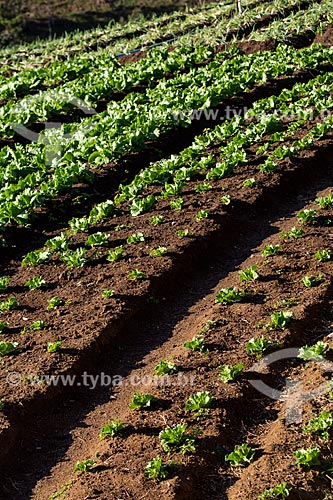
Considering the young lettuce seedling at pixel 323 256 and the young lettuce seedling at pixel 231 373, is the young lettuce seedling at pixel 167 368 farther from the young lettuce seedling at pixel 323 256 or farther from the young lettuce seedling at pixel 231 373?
the young lettuce seedling at pixel 323 256

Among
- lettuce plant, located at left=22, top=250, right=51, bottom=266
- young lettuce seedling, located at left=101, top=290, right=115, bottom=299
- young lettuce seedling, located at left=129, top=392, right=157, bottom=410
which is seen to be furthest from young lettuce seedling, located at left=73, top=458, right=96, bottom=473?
lettuce plant, located at left=22, top=250, right=51, bottom=266

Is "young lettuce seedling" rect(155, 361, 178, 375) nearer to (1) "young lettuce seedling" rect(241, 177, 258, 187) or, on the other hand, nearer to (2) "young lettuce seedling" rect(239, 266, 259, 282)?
(2) "young lettuce seedling" rect(239, 266, 259, 282)

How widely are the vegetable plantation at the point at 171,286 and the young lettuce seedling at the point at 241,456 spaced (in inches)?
0.6

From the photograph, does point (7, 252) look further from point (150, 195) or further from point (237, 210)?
point (237, 210)

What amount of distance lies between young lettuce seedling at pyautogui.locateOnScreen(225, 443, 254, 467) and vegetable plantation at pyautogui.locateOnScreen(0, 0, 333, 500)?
1cm

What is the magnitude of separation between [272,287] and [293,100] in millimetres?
5974

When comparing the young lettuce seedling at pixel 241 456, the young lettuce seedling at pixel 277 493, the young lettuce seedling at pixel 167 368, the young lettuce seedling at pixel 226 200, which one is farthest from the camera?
the young lettuce seedling at pixel 226 200

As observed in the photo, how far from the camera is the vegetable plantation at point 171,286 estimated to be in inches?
252

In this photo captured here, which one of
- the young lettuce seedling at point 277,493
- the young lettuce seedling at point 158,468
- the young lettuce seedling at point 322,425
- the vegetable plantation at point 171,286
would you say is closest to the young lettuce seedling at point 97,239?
the vegetable plantation at point 171,286

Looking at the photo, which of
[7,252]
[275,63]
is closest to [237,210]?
[7,252]

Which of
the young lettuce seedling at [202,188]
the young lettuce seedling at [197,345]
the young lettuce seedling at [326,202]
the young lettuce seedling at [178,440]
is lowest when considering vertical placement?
the young lettuce seedling at [178,440]

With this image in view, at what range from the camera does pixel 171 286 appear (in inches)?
350

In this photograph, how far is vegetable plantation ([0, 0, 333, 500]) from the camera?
6395mm

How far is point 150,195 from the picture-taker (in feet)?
34.3
